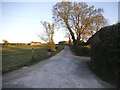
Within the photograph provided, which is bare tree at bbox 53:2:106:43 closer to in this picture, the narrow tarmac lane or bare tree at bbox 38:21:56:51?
bare tree at bbox 38:21:56:51

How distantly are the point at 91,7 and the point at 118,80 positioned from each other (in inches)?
625

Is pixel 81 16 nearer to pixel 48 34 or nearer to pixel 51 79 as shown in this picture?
pixel 48 34

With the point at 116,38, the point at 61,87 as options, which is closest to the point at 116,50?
the point at 116,38

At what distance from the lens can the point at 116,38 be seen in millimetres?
2869

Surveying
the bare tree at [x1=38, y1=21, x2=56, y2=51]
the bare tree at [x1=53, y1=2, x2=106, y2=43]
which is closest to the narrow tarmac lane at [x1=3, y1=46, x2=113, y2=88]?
the bare tree at [x1=38, y1=21, x2=56, y2=51]

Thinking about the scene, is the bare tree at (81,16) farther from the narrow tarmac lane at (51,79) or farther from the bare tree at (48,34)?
the narrow tarmac lane at (51,79)

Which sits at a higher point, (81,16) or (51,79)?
(81,16)

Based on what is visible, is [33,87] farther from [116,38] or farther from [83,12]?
[83,12]

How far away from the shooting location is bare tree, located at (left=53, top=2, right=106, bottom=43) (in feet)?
47.4

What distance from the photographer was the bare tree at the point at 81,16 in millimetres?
14461

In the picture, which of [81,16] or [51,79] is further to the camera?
[81,16]

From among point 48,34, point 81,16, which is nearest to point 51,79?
point 48,34

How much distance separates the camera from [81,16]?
1474cm

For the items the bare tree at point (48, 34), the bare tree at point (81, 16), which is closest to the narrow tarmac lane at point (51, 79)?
the bare tree at point (48, 34)
